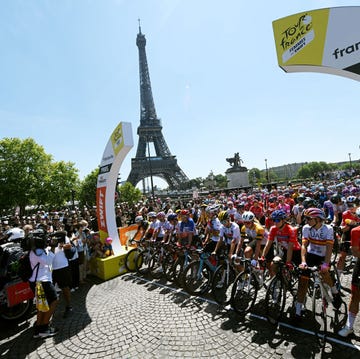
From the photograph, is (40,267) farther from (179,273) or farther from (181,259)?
(181,259)

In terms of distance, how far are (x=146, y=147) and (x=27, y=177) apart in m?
47.1

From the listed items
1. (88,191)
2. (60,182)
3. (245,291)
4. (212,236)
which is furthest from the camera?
(88,191)

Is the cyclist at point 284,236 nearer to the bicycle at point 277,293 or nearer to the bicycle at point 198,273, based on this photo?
the bicycle at point 277,293

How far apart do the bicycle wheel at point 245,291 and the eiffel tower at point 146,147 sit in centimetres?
5876

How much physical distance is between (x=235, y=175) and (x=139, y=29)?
258 feet

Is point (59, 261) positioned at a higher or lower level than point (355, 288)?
higher

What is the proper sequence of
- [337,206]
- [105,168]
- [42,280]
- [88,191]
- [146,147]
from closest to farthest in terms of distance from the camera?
[42,280]
[337,206]
[105,168]
[88,191]
[146,147]

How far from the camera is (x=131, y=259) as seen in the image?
8359mm

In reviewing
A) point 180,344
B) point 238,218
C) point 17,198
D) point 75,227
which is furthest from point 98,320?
point 17,198

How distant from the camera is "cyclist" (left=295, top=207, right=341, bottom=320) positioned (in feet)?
13.2

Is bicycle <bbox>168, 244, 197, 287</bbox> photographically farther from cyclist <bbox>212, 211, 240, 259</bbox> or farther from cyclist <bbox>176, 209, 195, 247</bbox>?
cyclist <bbox>212, 211, 240, 259</bbox>

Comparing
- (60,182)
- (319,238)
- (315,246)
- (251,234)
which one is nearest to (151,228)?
(251,234)

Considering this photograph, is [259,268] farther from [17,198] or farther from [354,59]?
[17,198]

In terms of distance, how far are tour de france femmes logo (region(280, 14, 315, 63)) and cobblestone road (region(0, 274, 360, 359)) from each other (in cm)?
481
